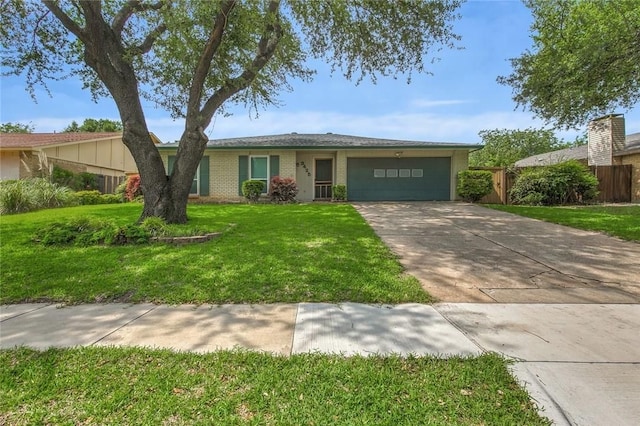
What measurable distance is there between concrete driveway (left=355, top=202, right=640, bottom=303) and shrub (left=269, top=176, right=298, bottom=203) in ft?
21.9

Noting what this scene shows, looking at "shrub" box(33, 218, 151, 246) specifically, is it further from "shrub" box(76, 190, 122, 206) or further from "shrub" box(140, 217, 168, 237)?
"shrub" box(76, 190, 122, 206)

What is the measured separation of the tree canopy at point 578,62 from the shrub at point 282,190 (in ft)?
29.5

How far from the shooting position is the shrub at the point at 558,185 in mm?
13562

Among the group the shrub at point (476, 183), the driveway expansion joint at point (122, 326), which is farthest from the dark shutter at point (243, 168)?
the driveway expansion joint at point (122, 326)

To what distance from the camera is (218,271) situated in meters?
4.76

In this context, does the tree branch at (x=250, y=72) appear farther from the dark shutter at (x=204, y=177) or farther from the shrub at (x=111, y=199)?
the shrub at (x=111, y=199)

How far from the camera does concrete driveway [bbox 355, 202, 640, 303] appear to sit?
4.04 m

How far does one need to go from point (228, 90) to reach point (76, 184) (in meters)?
14.3

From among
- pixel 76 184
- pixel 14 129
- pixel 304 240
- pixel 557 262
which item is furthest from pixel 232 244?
pixel 14 129

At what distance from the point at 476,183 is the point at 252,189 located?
33.0 feet

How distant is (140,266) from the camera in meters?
5.05

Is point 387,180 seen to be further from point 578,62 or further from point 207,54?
point 207,54

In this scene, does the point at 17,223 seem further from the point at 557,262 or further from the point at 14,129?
the point at 14,129

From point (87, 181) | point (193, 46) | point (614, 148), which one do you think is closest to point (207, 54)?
point (193, 46)
